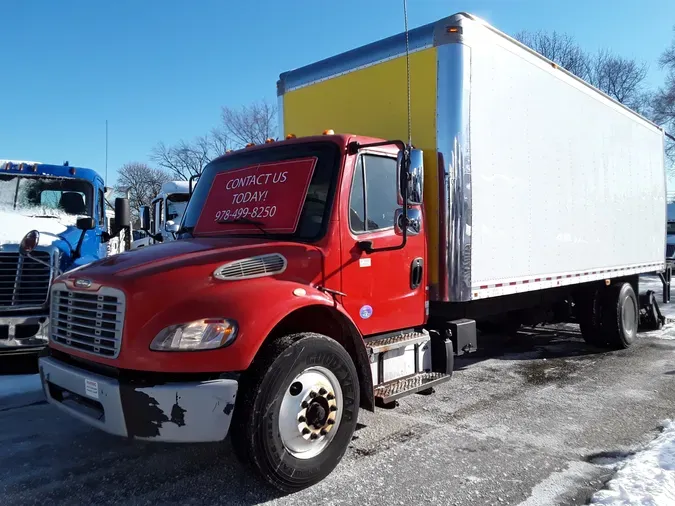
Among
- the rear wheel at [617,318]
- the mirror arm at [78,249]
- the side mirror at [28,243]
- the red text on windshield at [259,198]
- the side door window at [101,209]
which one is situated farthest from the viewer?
the rear wheel at [617,318]

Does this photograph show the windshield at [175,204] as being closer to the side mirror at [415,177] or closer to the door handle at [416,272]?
the door handle at [416,272]

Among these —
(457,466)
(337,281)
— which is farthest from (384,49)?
(457,466)

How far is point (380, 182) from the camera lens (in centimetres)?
440

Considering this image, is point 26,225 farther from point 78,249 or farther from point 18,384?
point 18,384

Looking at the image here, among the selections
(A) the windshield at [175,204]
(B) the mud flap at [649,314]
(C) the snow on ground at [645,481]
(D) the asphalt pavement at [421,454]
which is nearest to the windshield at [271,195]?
(D) the asphalt pavement at [421,454]

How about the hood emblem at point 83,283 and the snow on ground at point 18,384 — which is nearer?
the hood emblem at point 83,283

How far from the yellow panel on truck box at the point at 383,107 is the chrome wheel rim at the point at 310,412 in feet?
5.56

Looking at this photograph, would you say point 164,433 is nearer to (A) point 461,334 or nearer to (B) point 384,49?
(A) point 461,334

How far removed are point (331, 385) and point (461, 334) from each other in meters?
1.93

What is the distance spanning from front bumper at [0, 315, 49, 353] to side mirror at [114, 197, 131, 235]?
1662mm

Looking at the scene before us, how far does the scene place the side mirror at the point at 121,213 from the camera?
7.20m

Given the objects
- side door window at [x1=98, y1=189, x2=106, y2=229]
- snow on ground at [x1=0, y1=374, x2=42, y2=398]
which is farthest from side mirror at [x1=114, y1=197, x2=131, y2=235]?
snow on ground at [x1=0, y1=374, x2=42, y2=398]

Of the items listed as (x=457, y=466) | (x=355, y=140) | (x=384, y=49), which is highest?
(x=384, y=49)

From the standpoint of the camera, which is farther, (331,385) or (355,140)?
(355,140)
